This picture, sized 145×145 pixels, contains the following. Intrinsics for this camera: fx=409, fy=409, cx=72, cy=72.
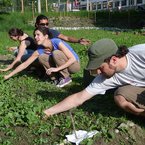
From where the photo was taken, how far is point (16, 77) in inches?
270

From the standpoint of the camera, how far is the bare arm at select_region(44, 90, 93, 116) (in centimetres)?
417

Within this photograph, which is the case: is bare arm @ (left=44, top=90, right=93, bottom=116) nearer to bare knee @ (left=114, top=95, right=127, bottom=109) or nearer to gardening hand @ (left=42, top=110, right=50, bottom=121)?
gardening hand @ (left=42, top=110, right=50, bottom=121)

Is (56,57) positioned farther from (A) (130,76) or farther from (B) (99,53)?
(B) (99,53)

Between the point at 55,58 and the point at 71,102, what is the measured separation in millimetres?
1827

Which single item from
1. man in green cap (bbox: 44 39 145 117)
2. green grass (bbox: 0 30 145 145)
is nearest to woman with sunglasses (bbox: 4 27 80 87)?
green grass (bbox: 0 30 145 145)

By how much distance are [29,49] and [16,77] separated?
Result: 855 mm

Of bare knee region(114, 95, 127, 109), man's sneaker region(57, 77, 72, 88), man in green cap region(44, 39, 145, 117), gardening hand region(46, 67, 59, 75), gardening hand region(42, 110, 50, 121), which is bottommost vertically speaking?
man's sneaker region(57, 77, 72, 88)

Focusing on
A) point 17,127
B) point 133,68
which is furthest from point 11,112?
point 133,68

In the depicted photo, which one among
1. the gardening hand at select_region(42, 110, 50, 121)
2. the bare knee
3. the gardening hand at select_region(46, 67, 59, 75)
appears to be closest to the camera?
the bare knee

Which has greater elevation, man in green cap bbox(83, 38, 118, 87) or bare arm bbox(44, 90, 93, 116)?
man in green cap bbox(83, 38, 118, 87)

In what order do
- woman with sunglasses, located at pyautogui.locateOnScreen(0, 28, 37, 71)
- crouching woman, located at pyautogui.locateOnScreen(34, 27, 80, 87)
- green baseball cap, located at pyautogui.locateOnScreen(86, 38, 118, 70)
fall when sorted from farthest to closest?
woman with sunglasses, located at pyautogui.locateOnScreen(0, 28, 37, 71) → crouching woman, located at pyautogui.locateOnScreen(34, 27, 80, 87) → green baseball cap, located at pyautogui.locateOnScreen(86, 38, 118, 70)

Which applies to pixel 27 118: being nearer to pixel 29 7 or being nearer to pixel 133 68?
pixel 133 68

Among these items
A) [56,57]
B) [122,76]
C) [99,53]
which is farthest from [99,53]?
[56,57]

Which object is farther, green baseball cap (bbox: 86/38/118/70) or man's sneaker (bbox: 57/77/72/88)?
man's sneaker (bbox: 57/77/72/88)
